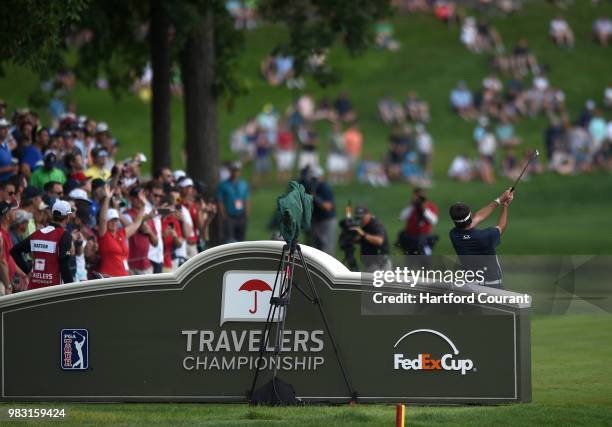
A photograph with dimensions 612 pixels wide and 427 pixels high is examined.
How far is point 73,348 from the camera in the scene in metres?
14.3

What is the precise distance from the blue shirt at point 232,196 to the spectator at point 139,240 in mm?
8700

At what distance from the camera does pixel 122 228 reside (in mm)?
17516

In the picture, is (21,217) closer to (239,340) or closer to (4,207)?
(4,207)

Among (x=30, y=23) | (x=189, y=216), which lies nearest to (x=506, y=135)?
(x=189, y=216)

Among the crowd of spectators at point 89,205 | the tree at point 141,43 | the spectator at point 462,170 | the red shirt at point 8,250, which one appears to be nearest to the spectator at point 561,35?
the spectator at point 462,170

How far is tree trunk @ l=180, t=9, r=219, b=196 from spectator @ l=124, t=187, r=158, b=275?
8592mm

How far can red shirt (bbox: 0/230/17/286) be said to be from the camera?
1589 centimetres

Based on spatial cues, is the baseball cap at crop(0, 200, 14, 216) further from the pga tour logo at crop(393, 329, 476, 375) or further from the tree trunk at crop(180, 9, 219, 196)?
the tree trunk at crop(180, 9, 219, 196)

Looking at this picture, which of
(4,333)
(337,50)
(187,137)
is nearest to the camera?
(4,333)

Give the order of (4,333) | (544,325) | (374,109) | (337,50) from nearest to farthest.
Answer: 1. (4,333)
2. (544,325)
3. (374,109)
4. (337,50)

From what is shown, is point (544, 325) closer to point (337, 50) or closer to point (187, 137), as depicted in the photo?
point (187, 137)

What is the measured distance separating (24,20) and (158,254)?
11.0 ft

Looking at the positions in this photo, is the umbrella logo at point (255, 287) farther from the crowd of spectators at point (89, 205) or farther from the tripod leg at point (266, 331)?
the crowd of spectators at point (89, 205)

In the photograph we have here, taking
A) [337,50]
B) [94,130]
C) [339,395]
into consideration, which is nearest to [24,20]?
[94,130]
